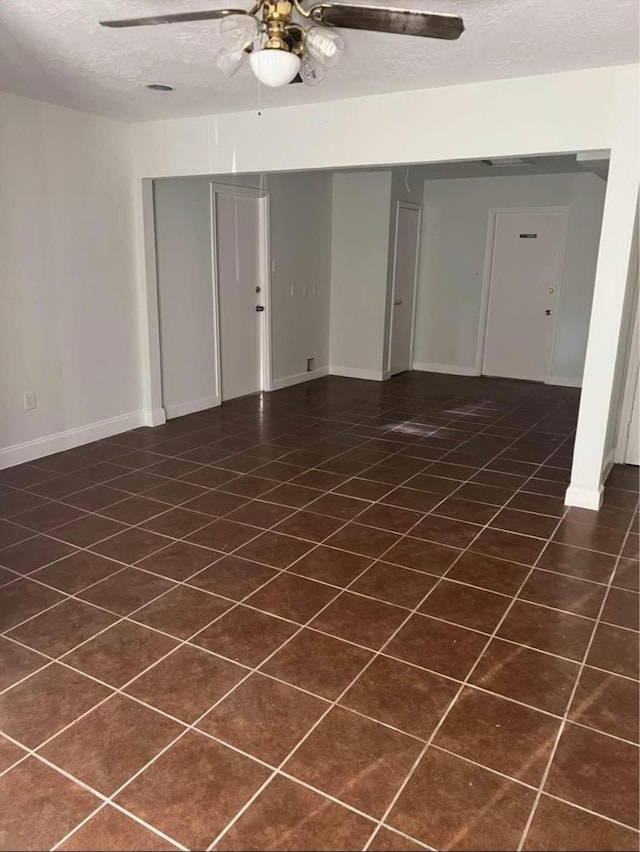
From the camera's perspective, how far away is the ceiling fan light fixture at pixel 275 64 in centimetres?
213

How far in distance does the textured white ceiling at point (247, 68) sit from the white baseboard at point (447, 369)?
15.8 ft

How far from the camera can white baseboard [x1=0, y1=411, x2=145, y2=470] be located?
174 inches

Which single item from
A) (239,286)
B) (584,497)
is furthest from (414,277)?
(584,497)

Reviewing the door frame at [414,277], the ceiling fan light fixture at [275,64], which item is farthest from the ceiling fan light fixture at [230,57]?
the door frame at [414,277]

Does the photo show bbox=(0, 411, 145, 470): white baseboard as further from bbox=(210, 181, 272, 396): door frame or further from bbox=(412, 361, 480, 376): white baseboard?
bbox=(412, 361, 480, 376): white baseboard

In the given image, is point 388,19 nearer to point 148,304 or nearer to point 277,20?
point 277,20

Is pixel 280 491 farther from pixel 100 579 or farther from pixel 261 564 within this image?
pixel 100 579

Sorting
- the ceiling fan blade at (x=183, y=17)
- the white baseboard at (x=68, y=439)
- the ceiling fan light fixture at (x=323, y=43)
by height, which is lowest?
the white baseboard at (x=68, y=439)

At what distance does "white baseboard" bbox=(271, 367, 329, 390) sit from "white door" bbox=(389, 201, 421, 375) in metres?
0.85

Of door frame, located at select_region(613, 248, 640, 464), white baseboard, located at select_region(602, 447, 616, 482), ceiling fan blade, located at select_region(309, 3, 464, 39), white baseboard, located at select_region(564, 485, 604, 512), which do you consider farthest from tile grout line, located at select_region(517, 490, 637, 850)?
ceiling fan blade, located at select_region(309, 3, 464, 39)

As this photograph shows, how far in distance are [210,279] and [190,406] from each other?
118 centimetres

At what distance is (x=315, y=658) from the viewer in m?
2.36

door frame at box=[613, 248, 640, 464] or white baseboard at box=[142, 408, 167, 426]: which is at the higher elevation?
door frame at box=[613, 248, 640, 464]

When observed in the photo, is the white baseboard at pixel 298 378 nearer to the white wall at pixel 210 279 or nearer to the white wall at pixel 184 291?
the white wall at pixel 210 279
